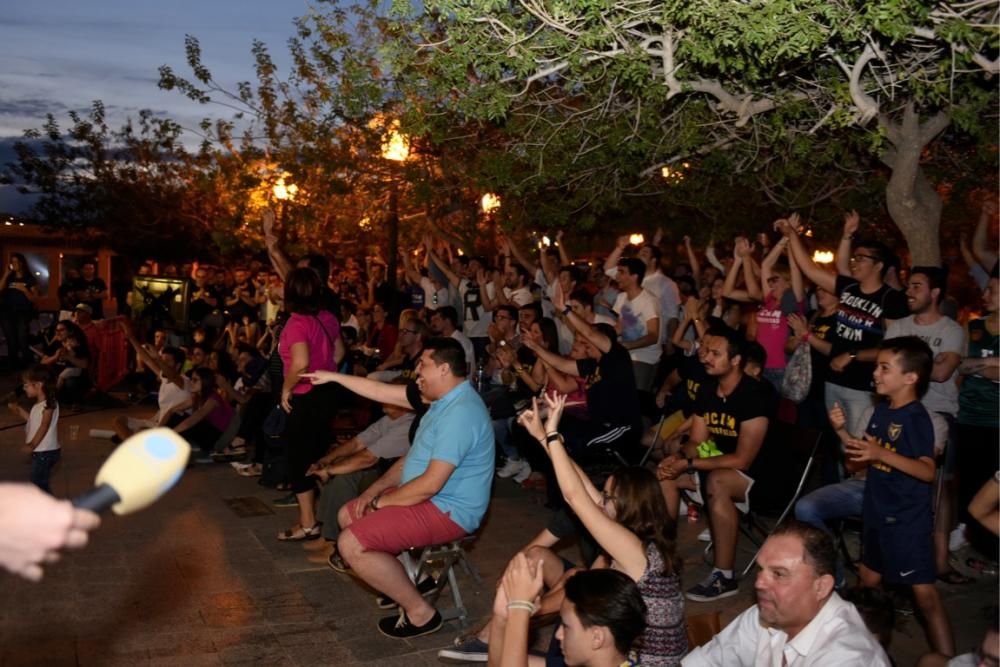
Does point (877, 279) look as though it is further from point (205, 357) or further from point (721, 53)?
point (205, 357)

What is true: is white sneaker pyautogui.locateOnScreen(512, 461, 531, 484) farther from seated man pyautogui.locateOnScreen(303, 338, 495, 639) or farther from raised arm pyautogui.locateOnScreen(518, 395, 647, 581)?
raised arm pyautogui.locateOnScreen(518, 395, 647, 581)

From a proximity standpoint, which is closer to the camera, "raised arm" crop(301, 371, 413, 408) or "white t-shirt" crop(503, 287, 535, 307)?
"raised arm" crop(301, 371, 413, 408)

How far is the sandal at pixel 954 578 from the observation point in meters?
6.67

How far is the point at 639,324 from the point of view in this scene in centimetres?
1036

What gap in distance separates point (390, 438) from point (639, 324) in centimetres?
361

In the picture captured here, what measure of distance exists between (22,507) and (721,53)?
6243 millimetres

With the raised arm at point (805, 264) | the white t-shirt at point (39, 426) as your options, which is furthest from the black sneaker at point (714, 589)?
the white t-shirt at point (39, 426)

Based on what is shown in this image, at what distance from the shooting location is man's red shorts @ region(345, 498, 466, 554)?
5.84 metres

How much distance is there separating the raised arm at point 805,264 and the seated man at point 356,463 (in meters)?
3.39

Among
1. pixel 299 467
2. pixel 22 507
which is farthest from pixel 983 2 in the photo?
→ pixel 22 507

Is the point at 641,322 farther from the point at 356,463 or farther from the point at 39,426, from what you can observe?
the point at 39,426

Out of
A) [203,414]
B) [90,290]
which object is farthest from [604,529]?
[90,290]

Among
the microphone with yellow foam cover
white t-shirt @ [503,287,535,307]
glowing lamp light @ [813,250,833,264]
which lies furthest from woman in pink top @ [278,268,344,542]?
glowing lamp light @ [813,250,833,264]

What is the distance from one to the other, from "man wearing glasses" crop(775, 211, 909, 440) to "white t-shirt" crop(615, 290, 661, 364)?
2.69 meters
